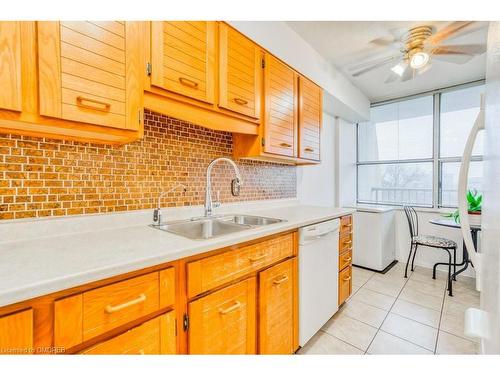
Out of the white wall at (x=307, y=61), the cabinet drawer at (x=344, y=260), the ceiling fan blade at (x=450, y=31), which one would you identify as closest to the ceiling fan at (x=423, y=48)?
the ceiling fan blade at (x=450, y=31)

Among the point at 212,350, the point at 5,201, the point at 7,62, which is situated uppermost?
the point at 7,62

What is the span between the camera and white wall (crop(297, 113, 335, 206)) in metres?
2.79

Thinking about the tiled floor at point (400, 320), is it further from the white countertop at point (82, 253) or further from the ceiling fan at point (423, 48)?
the ceiling fan at point (423, 48)

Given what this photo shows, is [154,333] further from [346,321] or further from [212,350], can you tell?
[346,321]

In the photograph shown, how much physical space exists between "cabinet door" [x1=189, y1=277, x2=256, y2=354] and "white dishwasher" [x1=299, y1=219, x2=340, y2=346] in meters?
0.47

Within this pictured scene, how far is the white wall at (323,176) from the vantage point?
2.79 m

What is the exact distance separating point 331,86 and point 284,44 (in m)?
0.88

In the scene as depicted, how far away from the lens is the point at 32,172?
1007 millimetres

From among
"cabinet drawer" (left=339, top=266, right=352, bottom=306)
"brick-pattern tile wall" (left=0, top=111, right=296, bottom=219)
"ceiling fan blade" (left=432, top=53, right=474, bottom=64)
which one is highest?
"ceiling fan blade" (left=432, top=53, right=474, bottom=64)

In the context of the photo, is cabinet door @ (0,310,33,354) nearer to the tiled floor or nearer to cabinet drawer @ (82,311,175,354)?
cabinet drawer @ (82,311,175,354)

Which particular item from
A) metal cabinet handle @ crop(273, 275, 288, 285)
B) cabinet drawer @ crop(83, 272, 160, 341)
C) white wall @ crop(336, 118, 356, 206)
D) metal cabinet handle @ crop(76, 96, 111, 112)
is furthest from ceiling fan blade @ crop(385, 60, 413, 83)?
cabinet drawer @ crop(83, 272, 160, 341)

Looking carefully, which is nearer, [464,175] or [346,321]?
[464,175]

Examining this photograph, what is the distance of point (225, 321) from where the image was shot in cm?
105

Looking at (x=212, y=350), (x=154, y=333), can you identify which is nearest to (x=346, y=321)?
(x=212, y=350)
